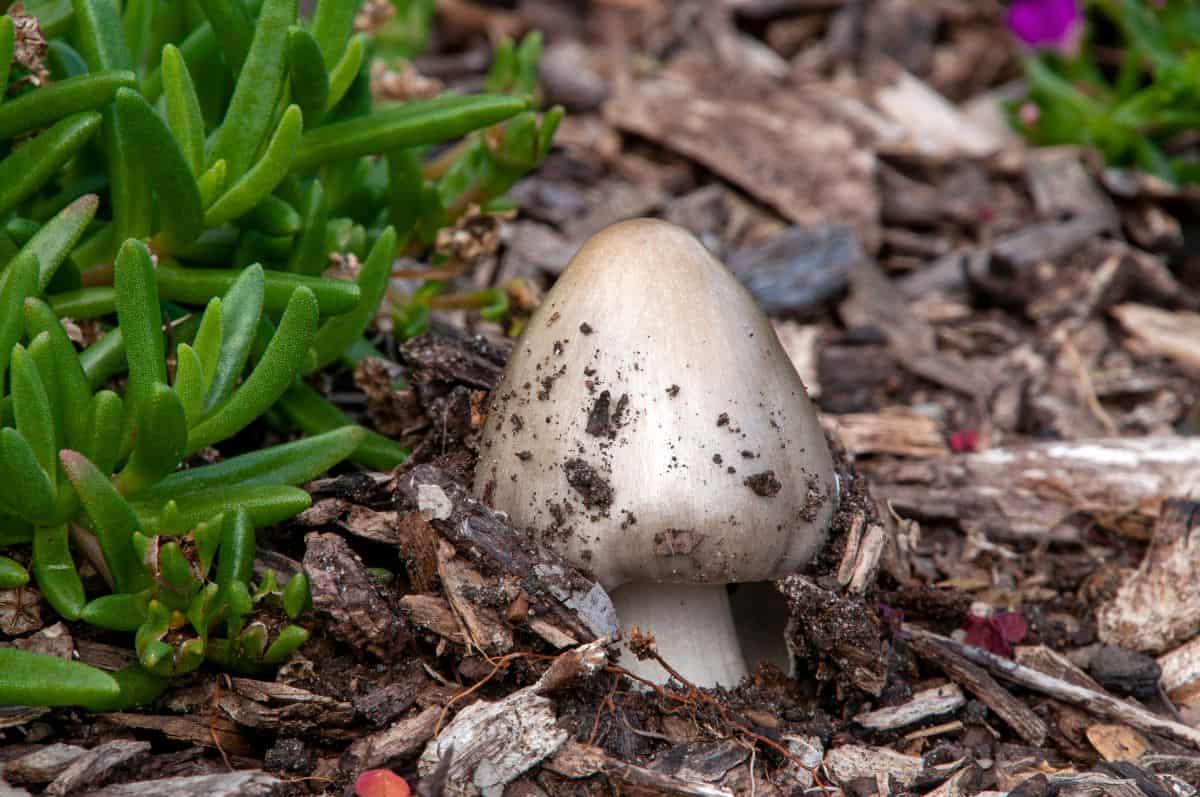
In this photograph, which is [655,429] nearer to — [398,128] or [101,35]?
[398,128]

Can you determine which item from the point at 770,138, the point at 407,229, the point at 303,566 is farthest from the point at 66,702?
the point at 770,138

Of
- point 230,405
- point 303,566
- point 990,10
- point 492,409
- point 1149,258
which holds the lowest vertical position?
point 1149,258

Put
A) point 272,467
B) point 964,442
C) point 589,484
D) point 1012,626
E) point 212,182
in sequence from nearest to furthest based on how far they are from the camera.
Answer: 1. point 589,484
2. point 272,467
3. point 212,182
4. point 1012,626
5. point 964,442

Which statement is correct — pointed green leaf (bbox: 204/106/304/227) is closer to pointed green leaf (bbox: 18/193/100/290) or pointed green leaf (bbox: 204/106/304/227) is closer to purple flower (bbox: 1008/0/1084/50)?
pointed green leaf (bbox: 18/193/100/290)

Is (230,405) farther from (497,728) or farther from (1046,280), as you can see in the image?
(1046,280)

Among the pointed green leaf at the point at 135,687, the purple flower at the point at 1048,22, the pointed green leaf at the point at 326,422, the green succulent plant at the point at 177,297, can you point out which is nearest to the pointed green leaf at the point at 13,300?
the green succulent plant at the point at 177,297

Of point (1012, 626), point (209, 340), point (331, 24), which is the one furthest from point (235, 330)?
point (1012, 626)

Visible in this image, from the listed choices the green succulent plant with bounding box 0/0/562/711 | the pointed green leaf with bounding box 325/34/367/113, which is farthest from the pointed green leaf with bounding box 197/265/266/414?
the pointed green leaf with bounding box 325/34/367/113
